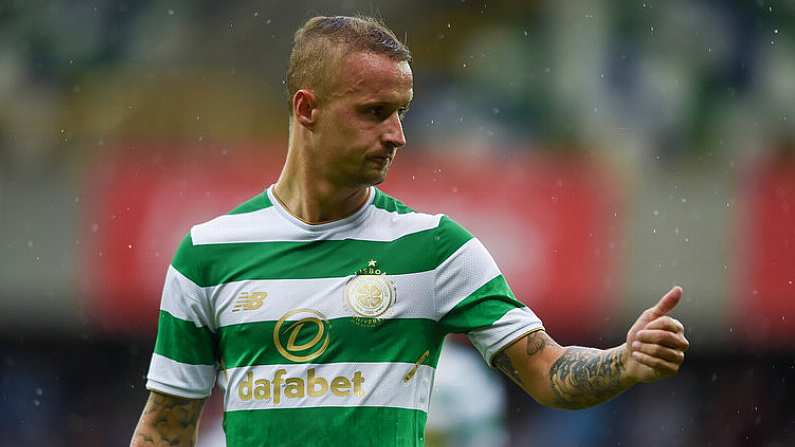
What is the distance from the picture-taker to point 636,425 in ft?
33.1

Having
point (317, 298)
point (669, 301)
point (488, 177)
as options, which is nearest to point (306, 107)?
point (317, 298)

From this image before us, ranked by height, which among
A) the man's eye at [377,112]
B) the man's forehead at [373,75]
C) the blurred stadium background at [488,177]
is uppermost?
the man's forehead at [373,75]

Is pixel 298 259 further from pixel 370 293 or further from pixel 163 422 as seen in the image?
pixel 163 422

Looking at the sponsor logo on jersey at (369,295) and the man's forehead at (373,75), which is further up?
the man's forehead at (373,75)

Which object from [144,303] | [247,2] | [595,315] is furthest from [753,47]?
[144,303]

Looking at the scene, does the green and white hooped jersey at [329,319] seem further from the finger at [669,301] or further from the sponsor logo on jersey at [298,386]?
the finger at [669,301]

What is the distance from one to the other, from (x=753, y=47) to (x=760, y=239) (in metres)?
1.75

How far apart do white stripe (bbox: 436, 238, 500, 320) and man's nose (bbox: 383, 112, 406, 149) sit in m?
0.32

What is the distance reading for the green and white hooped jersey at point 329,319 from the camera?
341cm

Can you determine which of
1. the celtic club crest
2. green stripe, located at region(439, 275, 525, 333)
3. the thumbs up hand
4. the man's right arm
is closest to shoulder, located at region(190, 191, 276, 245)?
the celtic club crest

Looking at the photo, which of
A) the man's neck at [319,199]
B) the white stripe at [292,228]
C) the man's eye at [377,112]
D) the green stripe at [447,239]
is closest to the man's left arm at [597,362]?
the green stripe at [447,239]

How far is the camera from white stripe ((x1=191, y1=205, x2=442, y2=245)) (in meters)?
3.54

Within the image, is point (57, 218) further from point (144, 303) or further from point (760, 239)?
point (760, 239)

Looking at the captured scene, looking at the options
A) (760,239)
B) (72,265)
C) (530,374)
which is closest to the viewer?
(530,374)
